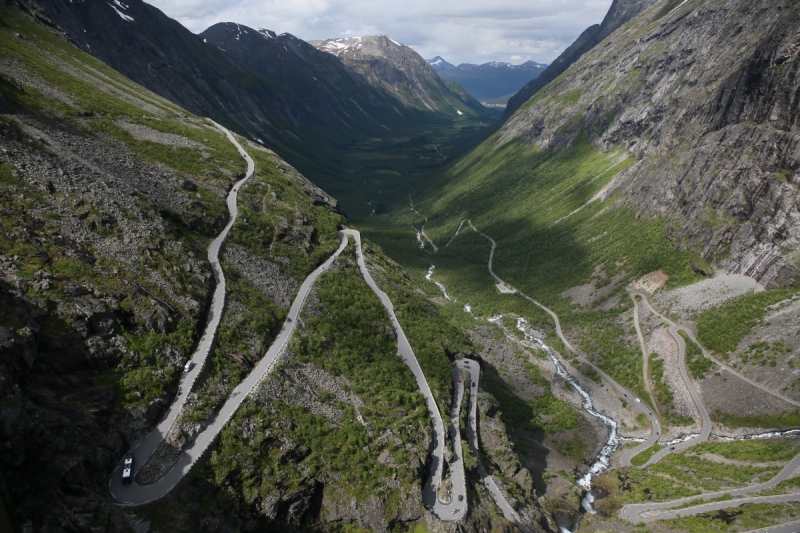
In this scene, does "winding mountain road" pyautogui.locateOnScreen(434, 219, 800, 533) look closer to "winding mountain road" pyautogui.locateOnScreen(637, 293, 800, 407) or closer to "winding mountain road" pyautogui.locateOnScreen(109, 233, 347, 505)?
"winding mountain road" pyautogui.locateOnScreen(637, 293, 800, 407)

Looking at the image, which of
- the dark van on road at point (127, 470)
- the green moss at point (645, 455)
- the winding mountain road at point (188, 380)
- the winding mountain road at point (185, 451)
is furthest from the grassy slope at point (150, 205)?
the green moss at point (645, 455)

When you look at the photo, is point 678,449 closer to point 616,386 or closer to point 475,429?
point 616,386

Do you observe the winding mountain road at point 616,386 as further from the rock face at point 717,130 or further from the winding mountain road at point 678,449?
the rock face at point 717,130

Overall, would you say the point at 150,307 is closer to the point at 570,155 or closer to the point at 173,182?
the point at 173,182

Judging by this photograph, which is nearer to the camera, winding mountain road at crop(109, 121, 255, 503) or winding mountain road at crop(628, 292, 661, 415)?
winding mountain road at crop(109, 121, 255, 503)

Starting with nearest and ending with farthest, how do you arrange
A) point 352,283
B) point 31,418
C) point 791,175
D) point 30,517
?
point 30,517, point 31,418, point 352,283, point 791,175

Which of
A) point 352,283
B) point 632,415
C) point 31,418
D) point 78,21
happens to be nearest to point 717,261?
point 632,415

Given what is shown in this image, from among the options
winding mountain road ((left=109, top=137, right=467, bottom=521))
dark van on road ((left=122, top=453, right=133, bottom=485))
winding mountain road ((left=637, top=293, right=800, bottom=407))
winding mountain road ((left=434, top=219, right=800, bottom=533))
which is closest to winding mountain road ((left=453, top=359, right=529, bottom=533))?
winding mountain road ((left=434, top=219, right=800, bottom=533))
